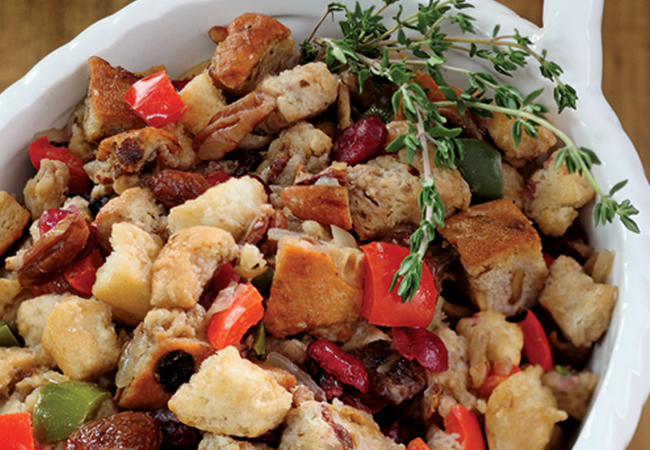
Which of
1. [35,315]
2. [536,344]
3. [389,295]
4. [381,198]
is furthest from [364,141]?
[35,315]

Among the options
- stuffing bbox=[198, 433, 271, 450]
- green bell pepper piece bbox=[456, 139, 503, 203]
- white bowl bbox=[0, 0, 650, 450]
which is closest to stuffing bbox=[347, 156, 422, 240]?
green bell pepper piece bbox=[456, 139, 503, 203]

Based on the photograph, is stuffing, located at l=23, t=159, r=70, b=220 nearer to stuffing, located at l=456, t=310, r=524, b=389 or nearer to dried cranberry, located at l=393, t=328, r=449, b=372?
dried cranberry, located at l=393, t=328, r=449, b=372

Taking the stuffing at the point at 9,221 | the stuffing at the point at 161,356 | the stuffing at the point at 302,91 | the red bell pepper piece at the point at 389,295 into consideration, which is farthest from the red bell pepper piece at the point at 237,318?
the stuffing at the point at 9,221

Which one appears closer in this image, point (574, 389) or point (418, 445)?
point (418, 445)

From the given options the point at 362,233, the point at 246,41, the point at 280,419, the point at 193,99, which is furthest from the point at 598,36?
the point at 280,419

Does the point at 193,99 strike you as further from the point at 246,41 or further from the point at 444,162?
the point at 444,162

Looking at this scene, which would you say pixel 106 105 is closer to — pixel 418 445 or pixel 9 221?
pixel 9 221
